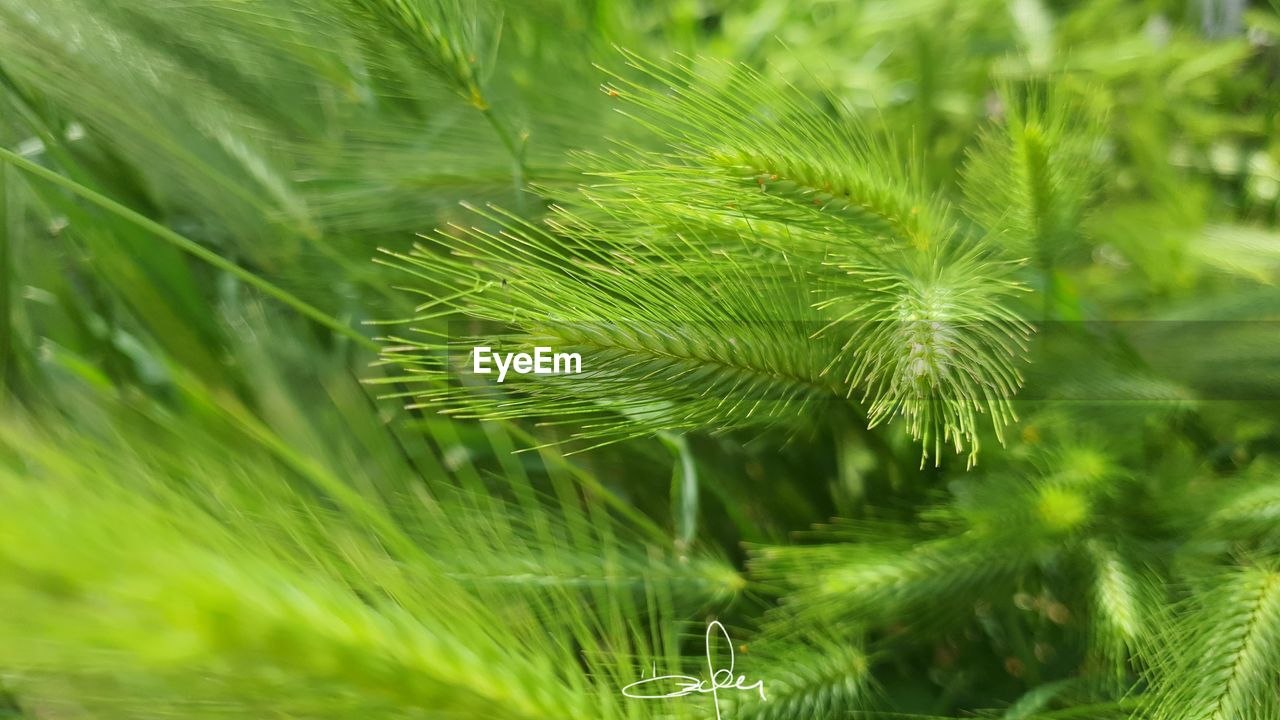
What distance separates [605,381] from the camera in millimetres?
321

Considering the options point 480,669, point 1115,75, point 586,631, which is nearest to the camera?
point 480,669

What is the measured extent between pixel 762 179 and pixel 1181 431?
40cm

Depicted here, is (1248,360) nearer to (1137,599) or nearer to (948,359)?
(1137,599)

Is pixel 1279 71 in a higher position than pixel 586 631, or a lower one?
higher

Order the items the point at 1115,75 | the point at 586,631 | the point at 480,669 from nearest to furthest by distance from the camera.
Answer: the point at 480,669
the point at 586,631
the point at 1115,75

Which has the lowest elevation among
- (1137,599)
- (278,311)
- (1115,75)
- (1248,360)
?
(1137,599)

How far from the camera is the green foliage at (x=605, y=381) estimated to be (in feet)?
0.82

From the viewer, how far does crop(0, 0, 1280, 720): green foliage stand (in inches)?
9.9

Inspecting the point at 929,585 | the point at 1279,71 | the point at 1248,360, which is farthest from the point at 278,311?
the point at 1279,71

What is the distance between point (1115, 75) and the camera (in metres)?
0.70
